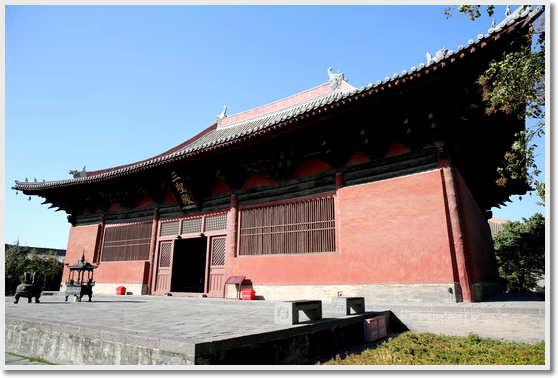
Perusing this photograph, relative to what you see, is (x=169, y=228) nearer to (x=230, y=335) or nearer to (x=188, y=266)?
(x=188, y=266)

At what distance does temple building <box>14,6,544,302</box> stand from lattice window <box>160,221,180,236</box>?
50 mm

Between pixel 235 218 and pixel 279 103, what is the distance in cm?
639

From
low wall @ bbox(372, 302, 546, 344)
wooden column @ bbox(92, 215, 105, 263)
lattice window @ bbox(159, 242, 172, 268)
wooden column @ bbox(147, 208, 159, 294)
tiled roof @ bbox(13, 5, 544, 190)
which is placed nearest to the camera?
low wall @ bbox(372, 302, 546, 344)

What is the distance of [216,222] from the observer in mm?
10906

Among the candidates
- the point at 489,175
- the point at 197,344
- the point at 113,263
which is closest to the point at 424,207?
the point at 489,175

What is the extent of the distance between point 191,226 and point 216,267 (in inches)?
75.6

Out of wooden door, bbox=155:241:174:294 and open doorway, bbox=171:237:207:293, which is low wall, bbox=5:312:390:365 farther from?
open doorway, bbox=171:237:207:293

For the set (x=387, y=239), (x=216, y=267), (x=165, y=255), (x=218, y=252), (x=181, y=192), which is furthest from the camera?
(x=165, y=255)

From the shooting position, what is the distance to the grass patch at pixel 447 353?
3.95 m

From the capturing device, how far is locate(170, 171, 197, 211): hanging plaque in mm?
11141

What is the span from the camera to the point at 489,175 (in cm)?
1063

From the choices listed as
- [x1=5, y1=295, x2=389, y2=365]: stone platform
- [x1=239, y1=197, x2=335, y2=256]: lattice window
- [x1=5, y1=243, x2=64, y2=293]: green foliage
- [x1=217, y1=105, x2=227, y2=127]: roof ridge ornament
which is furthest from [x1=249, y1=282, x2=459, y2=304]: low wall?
[x1=5, y1=243, x2=64, y2=293]: green foliage

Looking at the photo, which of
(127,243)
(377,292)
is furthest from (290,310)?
(127,243)

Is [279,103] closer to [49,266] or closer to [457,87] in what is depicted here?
[457,87]
